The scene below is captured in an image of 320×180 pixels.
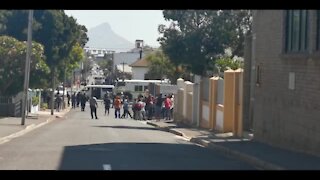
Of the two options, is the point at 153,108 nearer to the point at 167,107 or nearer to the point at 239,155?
the point at 167,107

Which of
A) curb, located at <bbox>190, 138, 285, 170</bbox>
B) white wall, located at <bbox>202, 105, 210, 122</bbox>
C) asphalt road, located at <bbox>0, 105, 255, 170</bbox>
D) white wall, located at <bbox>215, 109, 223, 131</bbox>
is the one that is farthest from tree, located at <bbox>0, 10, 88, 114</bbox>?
curb, located at <bbox>190, 138, 285, 170</bbox>

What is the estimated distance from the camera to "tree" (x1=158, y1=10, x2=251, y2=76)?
4462cm

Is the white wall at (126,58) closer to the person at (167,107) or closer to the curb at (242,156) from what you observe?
the person at (167,107)

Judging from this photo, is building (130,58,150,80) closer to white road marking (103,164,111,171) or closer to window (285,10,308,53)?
window (285,10,308,53)

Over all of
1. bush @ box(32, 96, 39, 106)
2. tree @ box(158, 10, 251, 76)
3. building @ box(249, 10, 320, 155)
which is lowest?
bush @ box(32, 96, 39, 106)

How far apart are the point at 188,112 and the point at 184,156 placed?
21838mm

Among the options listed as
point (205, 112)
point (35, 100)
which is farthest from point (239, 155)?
point (35, 100)

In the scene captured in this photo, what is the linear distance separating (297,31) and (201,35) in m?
24.1

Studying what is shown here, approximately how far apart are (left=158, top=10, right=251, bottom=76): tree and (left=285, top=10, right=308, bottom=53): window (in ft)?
Answer: 74.2

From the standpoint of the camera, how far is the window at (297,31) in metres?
20.1

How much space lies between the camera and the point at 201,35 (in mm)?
44812
